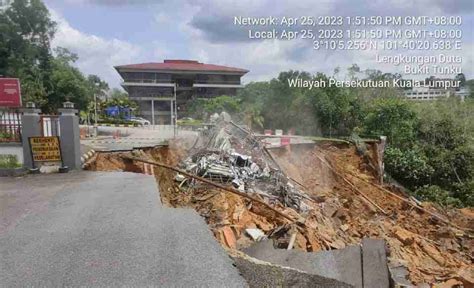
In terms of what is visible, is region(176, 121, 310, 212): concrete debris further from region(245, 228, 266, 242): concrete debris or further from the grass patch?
the grass patch

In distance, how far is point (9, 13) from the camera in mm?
34688

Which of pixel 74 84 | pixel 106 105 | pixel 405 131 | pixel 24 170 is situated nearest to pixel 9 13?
pixel 74 84

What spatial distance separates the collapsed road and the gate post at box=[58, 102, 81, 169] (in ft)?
3.01

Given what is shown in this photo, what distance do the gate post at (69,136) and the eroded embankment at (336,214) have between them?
3.25ft

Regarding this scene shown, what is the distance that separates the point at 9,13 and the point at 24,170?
3176cm

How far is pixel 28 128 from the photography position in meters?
9.58

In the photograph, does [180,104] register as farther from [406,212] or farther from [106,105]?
[406,212]

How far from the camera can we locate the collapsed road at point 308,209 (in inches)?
252

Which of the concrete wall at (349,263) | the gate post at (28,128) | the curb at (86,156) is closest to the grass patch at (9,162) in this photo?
the gate post at (28,128)

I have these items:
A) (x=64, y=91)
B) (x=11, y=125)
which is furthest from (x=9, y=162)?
(x=64, y=91)

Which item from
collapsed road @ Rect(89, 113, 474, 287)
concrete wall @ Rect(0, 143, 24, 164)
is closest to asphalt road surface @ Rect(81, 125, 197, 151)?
collapsed road @ Rect(89, 113, 474, 287)

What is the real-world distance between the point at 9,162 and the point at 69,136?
1571 mm

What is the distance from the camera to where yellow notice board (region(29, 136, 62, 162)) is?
957cm

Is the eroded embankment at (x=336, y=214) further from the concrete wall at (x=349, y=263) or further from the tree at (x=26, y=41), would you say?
the tree at (x=26, y=41)
